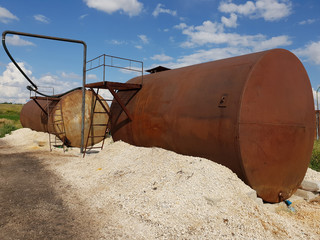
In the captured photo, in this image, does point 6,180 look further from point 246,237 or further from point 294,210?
point 294,210

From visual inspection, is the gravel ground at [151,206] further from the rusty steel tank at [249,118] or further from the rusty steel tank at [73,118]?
the rusty steel tank at [73,118]

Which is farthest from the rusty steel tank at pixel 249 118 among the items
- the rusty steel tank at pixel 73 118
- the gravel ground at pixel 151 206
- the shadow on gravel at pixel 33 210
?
the rusty steel tank at pixel 73 118

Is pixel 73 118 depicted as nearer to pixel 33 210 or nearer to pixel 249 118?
pixel 33 210

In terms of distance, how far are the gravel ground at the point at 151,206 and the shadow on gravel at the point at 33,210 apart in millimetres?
18

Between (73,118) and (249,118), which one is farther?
(73,118)

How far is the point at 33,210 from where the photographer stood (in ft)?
19.0

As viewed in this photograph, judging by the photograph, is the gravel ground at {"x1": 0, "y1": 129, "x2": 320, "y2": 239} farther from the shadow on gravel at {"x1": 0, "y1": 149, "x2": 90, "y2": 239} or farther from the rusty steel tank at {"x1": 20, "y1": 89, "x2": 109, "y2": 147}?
the rusty steel tank at {"x1": 20, "y1": 89, "x2": 109, "y2": 147}

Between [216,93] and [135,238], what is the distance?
12.8 ft

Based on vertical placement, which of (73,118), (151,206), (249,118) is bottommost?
(151,206)

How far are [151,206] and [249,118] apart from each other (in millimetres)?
2992

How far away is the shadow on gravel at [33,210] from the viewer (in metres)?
4.74

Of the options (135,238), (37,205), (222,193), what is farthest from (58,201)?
(222,193)

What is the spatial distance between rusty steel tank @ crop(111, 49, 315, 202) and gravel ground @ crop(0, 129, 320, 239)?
1.40 ft

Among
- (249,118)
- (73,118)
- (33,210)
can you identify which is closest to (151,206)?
(33,210)
